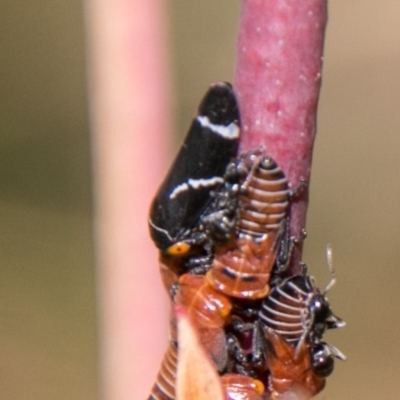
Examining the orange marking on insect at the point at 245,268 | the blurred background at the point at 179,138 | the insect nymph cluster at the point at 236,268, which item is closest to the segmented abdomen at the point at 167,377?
the insect nymph cluster at the point at 236,268

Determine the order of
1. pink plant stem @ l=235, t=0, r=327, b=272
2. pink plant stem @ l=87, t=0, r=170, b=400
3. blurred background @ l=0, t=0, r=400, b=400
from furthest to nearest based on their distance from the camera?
blurred background @ l=0, t=0, r=400, b=400 → pink plant stem @ l=87, t=0, r=170, b=400 → pink plant stem @ l=235, t=0, r=327, b=272

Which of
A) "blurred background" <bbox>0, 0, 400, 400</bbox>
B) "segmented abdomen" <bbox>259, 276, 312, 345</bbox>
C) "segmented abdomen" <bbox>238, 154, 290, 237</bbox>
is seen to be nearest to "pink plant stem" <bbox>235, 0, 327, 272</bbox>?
"segmented abdomen" <bbox>238, 154, 290, 237</bbox>

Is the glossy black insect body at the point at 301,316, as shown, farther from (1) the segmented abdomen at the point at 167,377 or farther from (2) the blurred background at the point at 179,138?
(2) the blurred background at the point at 179,138

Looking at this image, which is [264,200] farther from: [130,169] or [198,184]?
[130,169]

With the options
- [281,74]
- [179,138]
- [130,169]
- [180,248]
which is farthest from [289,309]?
[179,138]

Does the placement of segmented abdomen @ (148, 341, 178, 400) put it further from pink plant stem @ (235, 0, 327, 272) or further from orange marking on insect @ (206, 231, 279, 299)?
pink plant stem @ (235, 0, 327, 272)

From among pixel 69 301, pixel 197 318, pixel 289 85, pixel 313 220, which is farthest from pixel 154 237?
pixel 69 301
